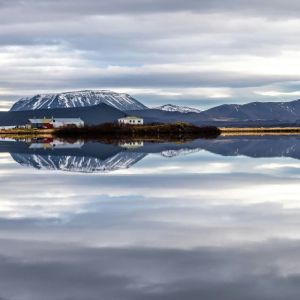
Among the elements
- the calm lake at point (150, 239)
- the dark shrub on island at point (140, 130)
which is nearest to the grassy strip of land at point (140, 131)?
the dark shrub on island at point (140, 130)

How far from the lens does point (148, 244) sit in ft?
30.5

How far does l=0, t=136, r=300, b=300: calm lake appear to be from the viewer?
7.11 meters

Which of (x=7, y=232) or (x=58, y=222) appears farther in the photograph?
(x=58, y=222)

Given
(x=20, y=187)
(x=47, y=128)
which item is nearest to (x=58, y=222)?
(x=20, y=187)

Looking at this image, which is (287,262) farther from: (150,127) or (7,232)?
(150,127)

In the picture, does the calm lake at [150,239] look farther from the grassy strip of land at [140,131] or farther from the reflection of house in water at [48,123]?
the reflection of house in water at [48,123]

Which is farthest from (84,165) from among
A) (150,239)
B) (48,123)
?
(48,123)

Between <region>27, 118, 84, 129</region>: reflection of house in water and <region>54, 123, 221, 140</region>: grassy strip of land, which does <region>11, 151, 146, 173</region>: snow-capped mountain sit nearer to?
<region>54, 123, 221, 140</region>: grassy strip of land

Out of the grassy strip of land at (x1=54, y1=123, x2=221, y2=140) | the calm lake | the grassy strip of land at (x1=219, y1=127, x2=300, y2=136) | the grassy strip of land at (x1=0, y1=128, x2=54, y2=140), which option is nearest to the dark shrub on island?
the grassy strip of land at (x1=54, y1=123, x2=221, y2=140)

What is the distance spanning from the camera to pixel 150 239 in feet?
31.8

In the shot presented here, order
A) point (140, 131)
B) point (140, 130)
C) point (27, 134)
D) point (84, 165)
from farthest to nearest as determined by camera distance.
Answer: point (27, 134) → point (140, 130) → point (140, 131) → point (84, 165)

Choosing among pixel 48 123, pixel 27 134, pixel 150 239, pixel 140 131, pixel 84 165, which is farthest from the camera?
pixel 48 123

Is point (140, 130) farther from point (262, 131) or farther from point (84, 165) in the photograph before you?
point (84, 165)

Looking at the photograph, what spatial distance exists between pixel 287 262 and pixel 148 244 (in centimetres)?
207
